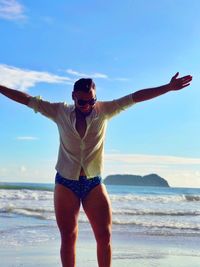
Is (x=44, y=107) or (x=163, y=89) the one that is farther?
(x=44, y=107)

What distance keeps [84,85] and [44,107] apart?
0.38 metres

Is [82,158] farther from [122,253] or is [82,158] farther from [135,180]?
[135,180]

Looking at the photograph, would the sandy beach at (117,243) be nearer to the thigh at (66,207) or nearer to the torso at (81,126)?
the thigh at (66,207)

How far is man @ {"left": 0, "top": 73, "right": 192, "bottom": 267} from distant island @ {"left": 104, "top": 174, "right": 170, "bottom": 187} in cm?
7832

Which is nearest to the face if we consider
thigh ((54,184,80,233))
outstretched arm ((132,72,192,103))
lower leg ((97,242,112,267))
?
outstretched arm ((132,72,192,103))

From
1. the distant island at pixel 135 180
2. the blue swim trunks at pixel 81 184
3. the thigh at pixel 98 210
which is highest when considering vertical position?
the distant island at pixel 135 180

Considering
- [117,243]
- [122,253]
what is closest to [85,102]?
[122,253]

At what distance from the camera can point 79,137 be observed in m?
4.17

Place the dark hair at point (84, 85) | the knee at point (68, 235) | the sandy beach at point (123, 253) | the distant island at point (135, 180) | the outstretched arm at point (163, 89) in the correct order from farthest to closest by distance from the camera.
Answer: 1. the distant island at point (135, 180)
2. the sandy beach at point (123, 253)
3. the knee at point (68, 235)
4. the dark hair at point (84, 85)
5. the outstretched arm at point (163, 89)

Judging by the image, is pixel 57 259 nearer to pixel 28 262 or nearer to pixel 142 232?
pixel 28 262

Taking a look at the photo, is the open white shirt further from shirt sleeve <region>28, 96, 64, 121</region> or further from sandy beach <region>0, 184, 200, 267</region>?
sandy beach <region>0, 184, 200, 267</region>

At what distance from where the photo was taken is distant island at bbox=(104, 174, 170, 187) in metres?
85.0

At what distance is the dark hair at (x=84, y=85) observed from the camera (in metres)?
4.12

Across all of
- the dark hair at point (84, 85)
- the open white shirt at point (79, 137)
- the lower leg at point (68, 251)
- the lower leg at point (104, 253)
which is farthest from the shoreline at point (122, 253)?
the dark hair at point (84, 85)
